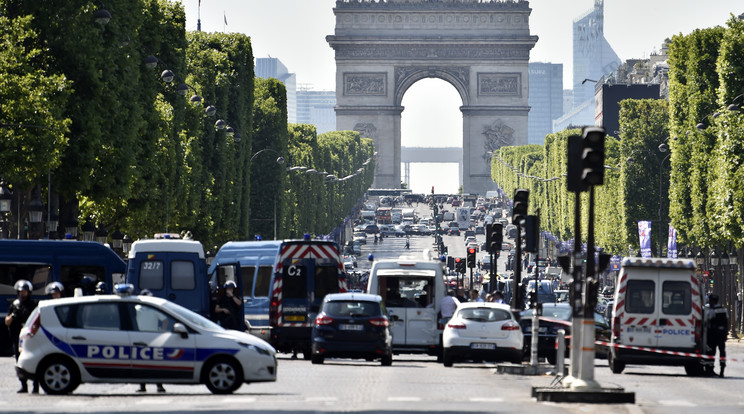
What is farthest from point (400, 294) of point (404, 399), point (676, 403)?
point (404, 399)

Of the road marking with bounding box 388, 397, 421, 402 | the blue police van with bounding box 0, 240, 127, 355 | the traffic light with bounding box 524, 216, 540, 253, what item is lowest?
the road marking with bounding box 388, 397, 421, 402

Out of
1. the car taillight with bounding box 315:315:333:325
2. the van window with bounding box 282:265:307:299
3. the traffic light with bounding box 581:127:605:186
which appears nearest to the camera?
the traffic light with bounding box 581:127:605:186

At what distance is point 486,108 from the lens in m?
187

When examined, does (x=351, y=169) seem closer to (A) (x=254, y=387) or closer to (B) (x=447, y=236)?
(B) (x=447, y=236)

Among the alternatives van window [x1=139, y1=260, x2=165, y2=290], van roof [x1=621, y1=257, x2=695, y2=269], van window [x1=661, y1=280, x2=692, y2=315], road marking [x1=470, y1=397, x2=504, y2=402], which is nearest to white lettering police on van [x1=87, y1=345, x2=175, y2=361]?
road marking [x1=470, y1=397, x2=504, y2=402]

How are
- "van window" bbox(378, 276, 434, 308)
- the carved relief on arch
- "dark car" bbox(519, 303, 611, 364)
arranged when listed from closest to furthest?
"van window" bbox(378, 276, 434, 308) → "dark car" bbox(519, 303, 611, 364) → the carved relief on arch

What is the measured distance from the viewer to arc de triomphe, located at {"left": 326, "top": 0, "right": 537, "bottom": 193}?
183250 millimetres

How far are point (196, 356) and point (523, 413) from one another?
17.6ft

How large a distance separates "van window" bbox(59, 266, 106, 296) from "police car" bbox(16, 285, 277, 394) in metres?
13.5

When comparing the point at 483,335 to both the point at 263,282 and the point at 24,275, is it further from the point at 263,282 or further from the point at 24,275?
the point at 24,275

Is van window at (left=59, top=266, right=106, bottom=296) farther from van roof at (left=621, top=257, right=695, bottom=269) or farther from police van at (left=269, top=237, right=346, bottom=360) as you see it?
van roof at (left=621, top=257, right=695, bottom=269)

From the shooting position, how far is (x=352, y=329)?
31.5 meters

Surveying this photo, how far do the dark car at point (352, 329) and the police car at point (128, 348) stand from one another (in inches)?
339

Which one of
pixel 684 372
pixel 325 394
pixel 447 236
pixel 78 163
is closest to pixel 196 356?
pixel 325 394
